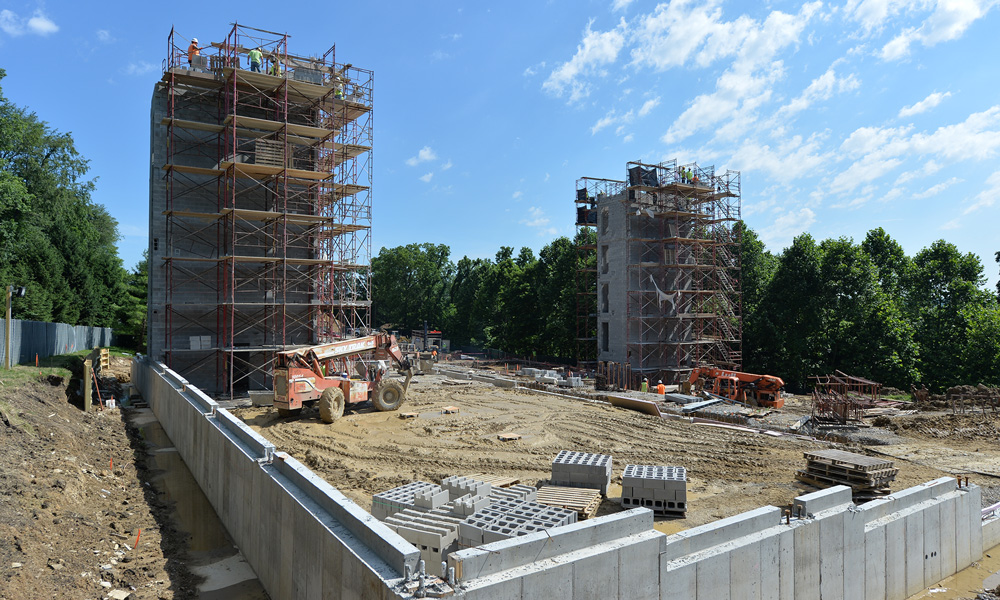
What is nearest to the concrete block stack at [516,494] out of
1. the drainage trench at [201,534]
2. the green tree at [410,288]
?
the drainage trench at [201,534]

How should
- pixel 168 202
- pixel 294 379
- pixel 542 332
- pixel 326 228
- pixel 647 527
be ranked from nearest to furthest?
1. pixel 647 527
2. pixel 294 379
3. pixel 168 202
4. pixel 326 228
5. pixel 542 332

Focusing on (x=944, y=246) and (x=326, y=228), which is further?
(x=944, y=246)

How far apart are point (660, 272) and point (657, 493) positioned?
1029 inches

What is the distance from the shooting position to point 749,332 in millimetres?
40562

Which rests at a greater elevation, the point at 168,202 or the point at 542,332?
the point at 168,202

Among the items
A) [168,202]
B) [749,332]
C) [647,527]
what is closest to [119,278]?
[168,202]

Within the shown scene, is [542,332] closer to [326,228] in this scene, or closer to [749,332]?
[749,332]

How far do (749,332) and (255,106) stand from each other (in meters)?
33.7

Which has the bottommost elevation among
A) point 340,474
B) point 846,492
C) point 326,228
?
point 340,474

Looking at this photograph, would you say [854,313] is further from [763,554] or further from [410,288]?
[410,288]

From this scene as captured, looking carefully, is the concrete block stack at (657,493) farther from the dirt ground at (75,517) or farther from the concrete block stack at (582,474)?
the dirt ground at (75,517)

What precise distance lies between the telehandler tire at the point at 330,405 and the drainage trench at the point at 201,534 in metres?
4.41

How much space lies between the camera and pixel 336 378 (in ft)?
69.8

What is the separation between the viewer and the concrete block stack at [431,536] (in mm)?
7363
